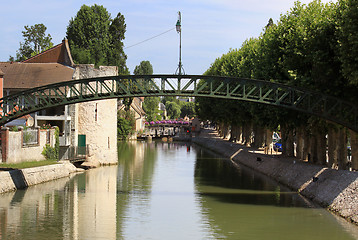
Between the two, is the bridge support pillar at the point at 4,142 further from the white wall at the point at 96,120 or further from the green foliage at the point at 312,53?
the green foliage at the point at 312,53

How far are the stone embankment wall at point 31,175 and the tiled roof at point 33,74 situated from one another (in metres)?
14.9

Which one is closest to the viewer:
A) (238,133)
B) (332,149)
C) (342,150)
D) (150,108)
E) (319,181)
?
(319,181)

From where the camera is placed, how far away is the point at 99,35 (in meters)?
108

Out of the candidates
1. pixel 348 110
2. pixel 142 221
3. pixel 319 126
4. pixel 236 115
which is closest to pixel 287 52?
pixel 319 126

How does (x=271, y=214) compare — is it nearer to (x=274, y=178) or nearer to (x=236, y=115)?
(x=274, y=178)

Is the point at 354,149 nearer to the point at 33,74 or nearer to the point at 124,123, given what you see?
the point at 33,74

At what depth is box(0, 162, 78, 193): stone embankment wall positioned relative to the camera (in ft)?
128

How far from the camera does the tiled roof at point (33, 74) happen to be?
64375 millimetres

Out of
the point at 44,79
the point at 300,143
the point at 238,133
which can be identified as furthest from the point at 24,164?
the point at 238,133

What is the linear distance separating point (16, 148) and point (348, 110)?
2394cm

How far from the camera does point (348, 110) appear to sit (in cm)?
3809

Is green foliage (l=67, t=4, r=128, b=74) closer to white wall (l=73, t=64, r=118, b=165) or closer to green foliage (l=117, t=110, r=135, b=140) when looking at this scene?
green foliage (l=117, t=110, r=135, b=140)

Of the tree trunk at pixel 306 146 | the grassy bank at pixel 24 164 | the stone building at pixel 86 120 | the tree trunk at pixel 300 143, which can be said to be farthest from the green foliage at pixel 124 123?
the grassy bank at pixel 24 164

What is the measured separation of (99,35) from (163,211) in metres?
77.0
